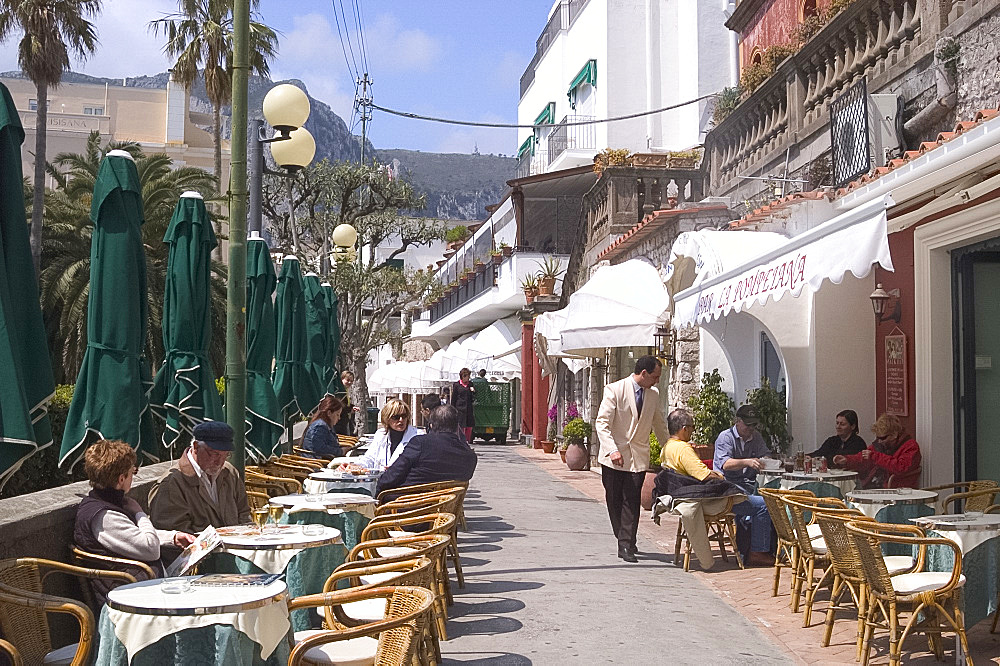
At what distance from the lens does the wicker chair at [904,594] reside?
586 centimetres

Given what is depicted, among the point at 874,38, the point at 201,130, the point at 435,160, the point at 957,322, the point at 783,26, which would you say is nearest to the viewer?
the point at 957,322

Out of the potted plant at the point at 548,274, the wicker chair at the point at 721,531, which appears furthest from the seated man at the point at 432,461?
the potted plant at the point at 548,274

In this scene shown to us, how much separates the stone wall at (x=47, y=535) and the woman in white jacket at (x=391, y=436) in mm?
4409

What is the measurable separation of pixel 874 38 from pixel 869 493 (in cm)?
562

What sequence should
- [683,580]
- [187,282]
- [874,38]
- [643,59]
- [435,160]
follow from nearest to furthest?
1. [187,282]
2. [683,580]
3. [874,38]
4. [643,59]
5. [435,160]

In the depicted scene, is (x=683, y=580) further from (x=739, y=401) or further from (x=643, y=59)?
(x=643, y=59)

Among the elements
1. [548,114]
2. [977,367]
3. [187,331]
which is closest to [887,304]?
[977,367]

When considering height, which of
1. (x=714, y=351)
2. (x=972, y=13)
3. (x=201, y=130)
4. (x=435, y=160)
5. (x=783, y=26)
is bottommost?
(x=714, y=351)

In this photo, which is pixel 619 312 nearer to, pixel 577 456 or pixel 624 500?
pixel 624 500

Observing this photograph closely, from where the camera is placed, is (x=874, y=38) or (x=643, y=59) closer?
(x=874, y=38)

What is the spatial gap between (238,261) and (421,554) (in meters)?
3.72

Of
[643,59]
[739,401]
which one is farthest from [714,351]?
[643,59]

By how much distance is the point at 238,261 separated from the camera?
8352 millimetres

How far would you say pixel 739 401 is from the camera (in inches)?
544
